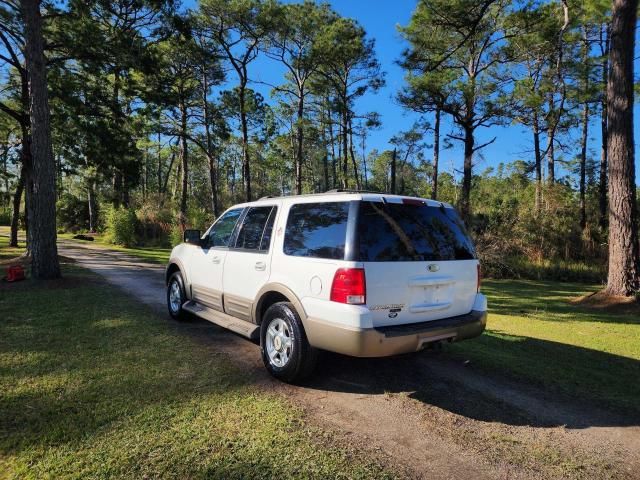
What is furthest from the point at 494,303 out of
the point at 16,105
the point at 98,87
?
the point at 16,105

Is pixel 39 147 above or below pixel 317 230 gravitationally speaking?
above

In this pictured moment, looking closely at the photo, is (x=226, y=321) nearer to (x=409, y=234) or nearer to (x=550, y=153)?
(x=409, y=234)

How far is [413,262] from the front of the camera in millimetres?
3775

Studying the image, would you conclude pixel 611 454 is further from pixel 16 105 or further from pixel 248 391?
pixel 16 105

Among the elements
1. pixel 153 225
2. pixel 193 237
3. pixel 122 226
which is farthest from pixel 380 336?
pixel 153 225

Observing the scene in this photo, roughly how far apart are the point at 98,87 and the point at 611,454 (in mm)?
16808

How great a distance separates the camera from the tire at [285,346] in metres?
3.90

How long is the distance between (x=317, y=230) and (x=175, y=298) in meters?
3.68

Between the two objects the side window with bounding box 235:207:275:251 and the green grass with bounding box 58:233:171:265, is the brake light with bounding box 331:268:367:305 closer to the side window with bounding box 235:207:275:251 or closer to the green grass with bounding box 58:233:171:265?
the side window with bounding box 235:207:275:251

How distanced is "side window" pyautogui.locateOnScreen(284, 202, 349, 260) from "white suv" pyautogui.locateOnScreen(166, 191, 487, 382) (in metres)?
0.01

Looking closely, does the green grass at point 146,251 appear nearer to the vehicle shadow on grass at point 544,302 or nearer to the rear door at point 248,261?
the rear door at point 248,261

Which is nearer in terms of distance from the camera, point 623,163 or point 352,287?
point 352,287

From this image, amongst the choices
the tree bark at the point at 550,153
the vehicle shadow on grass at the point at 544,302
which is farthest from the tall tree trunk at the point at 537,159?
the vehicle shadow on grass at the point at 544,302

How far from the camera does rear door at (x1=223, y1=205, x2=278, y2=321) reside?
4590mm
